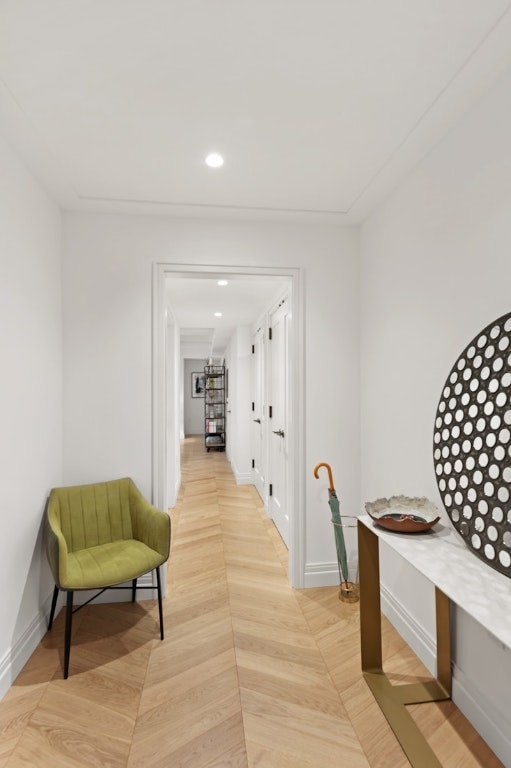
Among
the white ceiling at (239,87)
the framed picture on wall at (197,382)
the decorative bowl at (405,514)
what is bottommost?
the decorative bowl at (405,514)

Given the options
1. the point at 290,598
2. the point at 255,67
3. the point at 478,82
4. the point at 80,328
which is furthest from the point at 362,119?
the point at 290,598

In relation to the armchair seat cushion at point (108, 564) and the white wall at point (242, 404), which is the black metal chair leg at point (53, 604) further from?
the white wall at point (242, 404)

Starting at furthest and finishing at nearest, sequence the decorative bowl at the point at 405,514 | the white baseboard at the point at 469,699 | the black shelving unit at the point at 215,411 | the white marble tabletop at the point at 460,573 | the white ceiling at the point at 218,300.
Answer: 1. the black shelving unit at the point at 215,411
2. the white ceiling at the point at 218,300
3. the decorative bowl at the point at 405,514
4. the white baseboard at the point at 469,699
5. the white marble tabletop at the point at 460,573

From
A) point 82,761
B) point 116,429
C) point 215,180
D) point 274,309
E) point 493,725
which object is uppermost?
point 215,180

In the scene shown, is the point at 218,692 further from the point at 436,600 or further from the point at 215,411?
the point at 215,411

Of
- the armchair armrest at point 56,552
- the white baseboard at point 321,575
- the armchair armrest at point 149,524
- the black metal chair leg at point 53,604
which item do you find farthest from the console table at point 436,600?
the black metal chair leg at point 53,604

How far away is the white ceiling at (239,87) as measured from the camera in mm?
1251

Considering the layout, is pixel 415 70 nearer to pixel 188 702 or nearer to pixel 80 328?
pixel 80 328

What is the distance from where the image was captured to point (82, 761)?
147 cm

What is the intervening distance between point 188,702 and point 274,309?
3195 millimetres

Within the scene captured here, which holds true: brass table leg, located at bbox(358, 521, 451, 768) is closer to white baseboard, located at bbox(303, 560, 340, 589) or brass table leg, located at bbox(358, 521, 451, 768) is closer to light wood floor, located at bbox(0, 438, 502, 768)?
light wood floor, located at bbox(0, 438, 502, 768)

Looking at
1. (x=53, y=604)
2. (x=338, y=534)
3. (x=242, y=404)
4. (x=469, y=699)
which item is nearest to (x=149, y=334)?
(x=53, y=604)

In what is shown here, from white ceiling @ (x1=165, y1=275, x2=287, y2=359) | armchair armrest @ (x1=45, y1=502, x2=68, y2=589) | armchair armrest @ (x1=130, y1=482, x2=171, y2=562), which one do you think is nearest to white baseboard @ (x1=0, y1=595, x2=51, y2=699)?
armchair armrest @ (x1=45, y1=502, x2=68, y2=589)

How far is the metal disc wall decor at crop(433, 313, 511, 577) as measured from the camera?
1354mm
